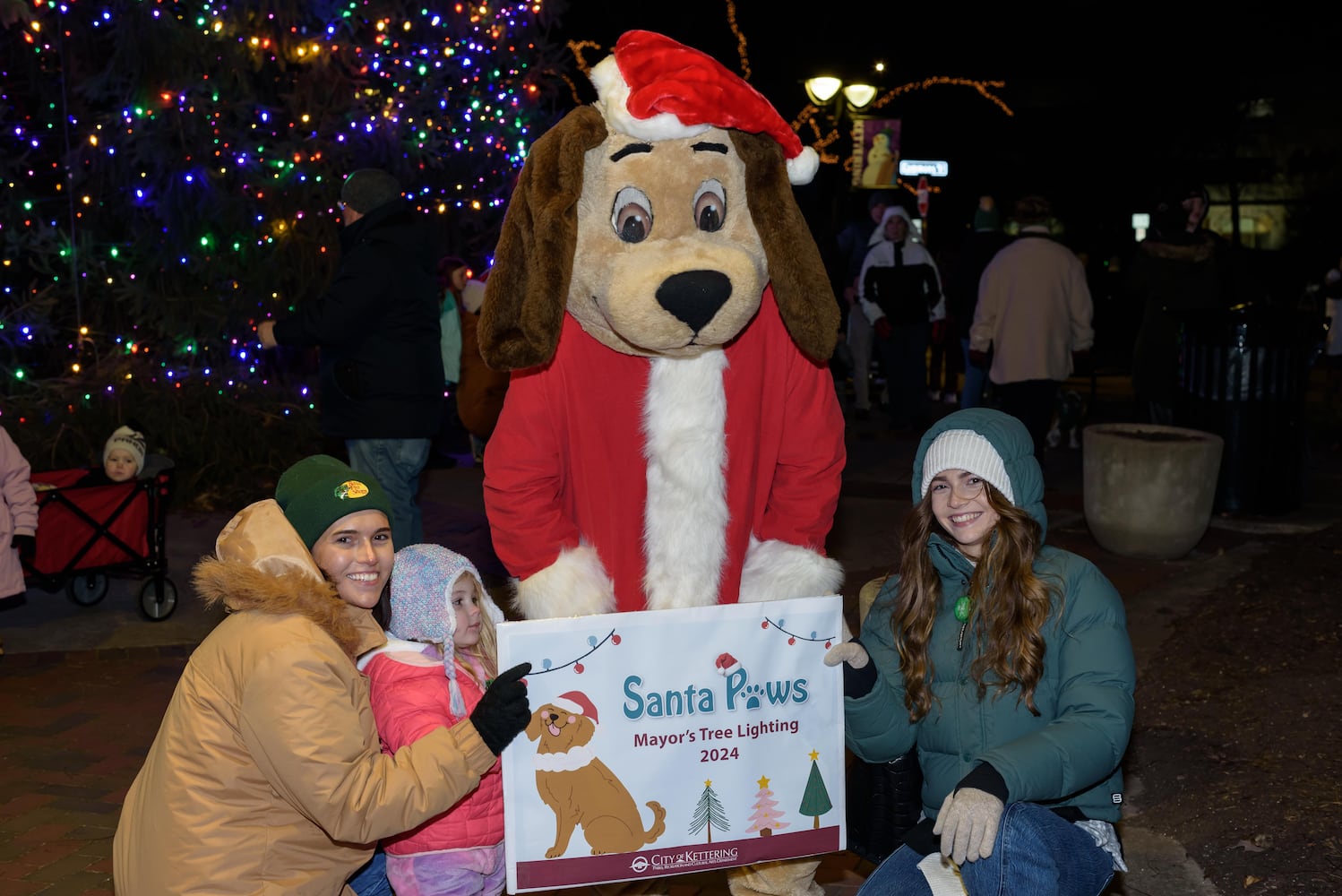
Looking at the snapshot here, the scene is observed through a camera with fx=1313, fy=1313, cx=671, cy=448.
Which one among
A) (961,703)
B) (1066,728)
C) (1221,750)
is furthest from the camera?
(1221,750)

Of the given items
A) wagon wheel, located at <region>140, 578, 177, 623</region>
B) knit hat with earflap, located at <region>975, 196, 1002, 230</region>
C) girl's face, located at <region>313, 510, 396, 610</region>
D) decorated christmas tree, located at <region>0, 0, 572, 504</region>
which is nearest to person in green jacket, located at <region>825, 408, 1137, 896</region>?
girl's face, located at <region>313, 510, 396, 610</region>

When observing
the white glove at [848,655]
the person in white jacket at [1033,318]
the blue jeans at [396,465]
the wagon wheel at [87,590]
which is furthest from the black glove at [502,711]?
the person in white jacket at [1033,318]

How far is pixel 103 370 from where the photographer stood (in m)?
9.49

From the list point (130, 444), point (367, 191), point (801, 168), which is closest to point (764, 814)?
point (801, 168)

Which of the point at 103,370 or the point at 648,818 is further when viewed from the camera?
the point at 103,370

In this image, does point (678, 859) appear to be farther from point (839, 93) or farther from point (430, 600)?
point (839, 93)

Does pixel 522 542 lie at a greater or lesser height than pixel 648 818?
greater

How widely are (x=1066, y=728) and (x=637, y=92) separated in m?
1.85

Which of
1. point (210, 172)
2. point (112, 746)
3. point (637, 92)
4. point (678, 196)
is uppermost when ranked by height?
point (210, 172)

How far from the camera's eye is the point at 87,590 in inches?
282

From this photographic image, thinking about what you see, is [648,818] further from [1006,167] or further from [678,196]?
[1006,167]

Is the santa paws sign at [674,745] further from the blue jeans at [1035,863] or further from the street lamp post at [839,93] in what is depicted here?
the street lamp post at [839,93]

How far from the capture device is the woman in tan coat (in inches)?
108

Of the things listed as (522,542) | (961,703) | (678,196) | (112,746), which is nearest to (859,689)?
(961,703)
